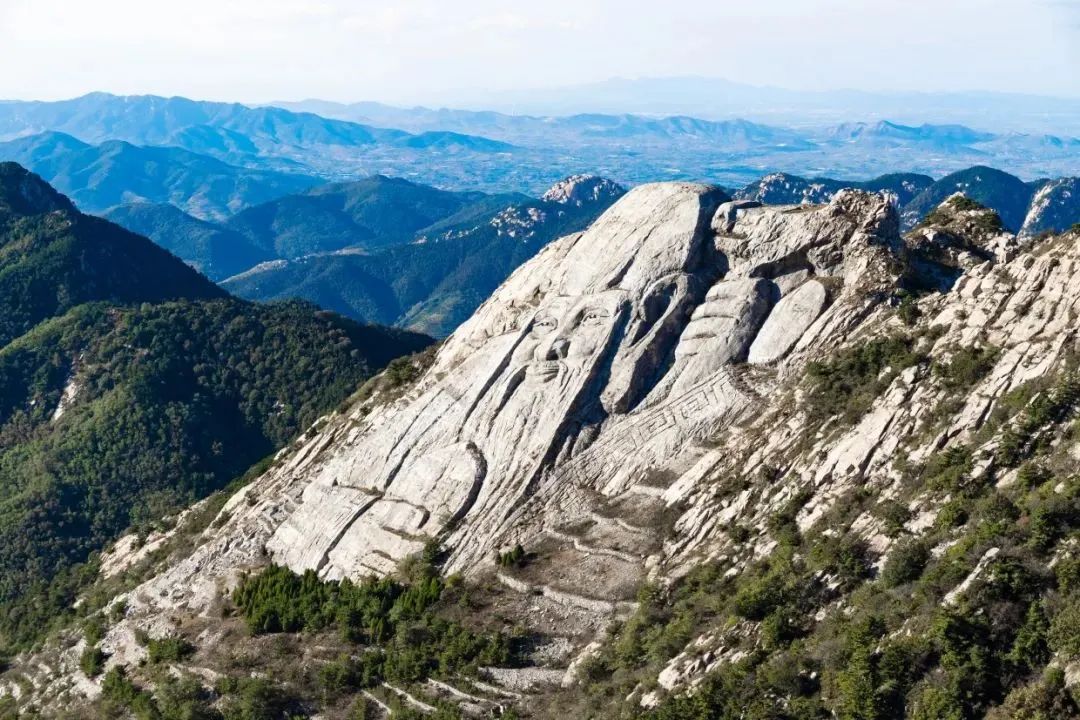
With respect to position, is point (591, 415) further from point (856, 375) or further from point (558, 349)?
point (856, 375)

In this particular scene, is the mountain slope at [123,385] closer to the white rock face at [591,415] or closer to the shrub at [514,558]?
the white rock face at [591,415]

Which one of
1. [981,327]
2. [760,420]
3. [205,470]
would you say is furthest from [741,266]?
[205,470]

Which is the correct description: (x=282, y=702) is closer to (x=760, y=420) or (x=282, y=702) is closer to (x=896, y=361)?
(x=760, y=420)

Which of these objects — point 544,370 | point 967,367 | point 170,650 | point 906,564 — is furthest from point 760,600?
point 170,650

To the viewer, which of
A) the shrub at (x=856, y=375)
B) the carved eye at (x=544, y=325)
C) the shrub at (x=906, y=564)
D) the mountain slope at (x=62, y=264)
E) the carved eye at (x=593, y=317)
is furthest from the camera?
the mountain slope at (x=62, y=264)

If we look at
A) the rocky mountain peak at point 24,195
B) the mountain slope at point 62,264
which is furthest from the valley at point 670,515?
the rocky mountain peak at point 24,195
